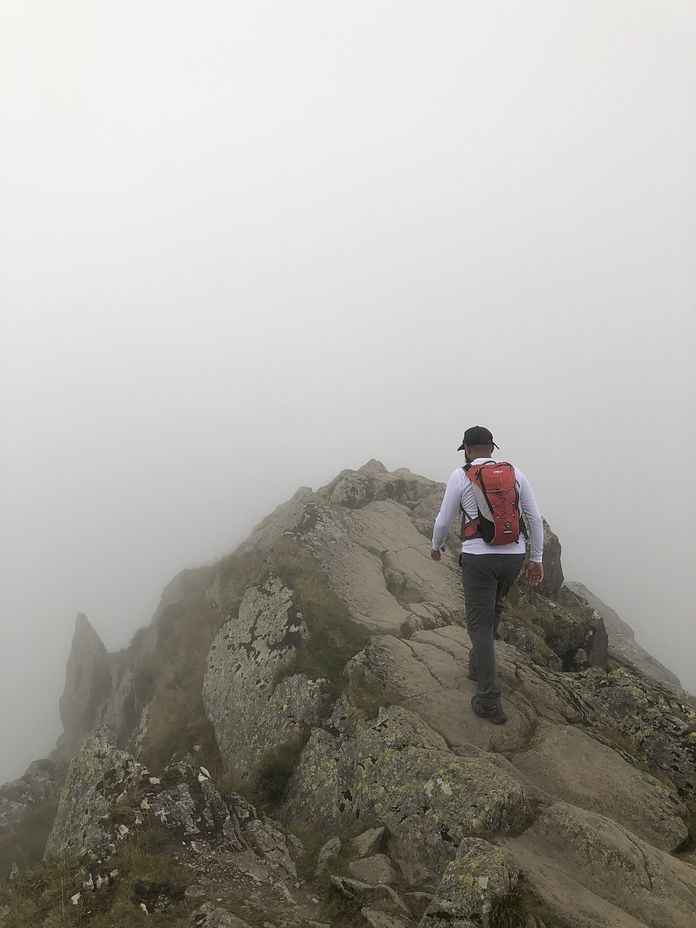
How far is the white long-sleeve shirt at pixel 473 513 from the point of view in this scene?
30.6 ft

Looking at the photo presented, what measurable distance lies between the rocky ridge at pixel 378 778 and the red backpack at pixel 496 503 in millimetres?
4294

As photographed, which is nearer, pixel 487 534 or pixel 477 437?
pixel 487 534

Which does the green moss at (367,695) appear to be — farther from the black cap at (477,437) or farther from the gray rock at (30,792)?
the gray rock at (30,792)

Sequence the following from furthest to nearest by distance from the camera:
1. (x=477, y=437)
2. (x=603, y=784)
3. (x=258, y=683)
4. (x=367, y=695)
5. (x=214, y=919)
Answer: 1. (x=258, y=683)
2. (x=367, y=695)
3. (x=477, y=437)
4. (x=603, y=784)
5. (x=214, y=919)

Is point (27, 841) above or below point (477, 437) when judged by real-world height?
below

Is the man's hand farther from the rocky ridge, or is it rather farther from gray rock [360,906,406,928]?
gray rock [360,906,406,928]

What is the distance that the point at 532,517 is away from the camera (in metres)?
9.97

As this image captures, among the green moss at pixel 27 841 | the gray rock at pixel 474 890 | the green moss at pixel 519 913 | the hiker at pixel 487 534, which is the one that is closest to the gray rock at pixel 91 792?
the gray rock at pixel 474 890

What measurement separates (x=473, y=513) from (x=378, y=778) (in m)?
5.61

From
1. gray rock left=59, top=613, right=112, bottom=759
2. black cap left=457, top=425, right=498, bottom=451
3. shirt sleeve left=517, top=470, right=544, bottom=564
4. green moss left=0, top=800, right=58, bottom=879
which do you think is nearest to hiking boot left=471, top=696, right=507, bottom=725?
shirt sleeve left=517, top=470, right=544, bottom=564

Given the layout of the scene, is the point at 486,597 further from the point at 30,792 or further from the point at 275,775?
the point at 30,792

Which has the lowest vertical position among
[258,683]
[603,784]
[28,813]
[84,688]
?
[28,813]

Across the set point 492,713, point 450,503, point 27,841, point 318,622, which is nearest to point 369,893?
point 492,713

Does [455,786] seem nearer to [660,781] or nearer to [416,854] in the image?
[416,854]
